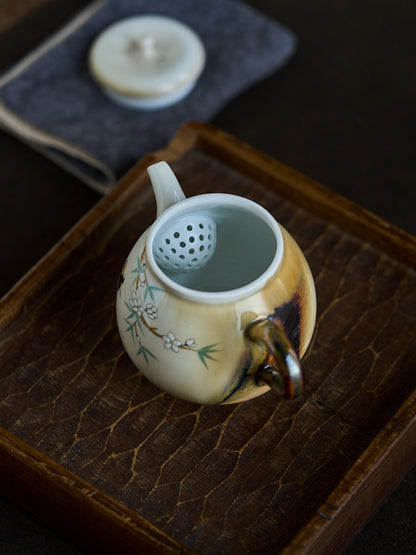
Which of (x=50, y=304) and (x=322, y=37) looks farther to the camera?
(x=322, y=37)

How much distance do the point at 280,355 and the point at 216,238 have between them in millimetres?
155

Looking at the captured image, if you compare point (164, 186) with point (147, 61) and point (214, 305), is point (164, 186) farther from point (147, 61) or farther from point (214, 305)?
point (147, 61)

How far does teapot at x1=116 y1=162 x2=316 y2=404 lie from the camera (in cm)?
58

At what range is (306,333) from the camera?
0.64 meters

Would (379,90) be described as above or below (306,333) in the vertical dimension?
below

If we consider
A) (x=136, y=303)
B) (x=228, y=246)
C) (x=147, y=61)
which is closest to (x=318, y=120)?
(x=147, y=61)

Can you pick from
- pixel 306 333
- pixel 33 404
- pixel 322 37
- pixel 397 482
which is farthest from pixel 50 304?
pixel 322 37

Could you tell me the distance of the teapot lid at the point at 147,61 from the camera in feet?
3.23

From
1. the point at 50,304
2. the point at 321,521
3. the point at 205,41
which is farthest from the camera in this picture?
the point at 205,41

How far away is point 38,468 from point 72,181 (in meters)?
0.46

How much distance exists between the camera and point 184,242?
646 millimetres

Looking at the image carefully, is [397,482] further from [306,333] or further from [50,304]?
[50,304]

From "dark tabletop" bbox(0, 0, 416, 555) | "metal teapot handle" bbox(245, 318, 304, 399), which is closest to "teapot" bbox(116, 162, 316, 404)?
"metal teapot handle" bbox(245, 318, 304, 399)

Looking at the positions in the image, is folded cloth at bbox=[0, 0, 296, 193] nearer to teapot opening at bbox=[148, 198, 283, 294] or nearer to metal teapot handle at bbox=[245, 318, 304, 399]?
teapot opening at bbox=[148, 198, 283, 294]
